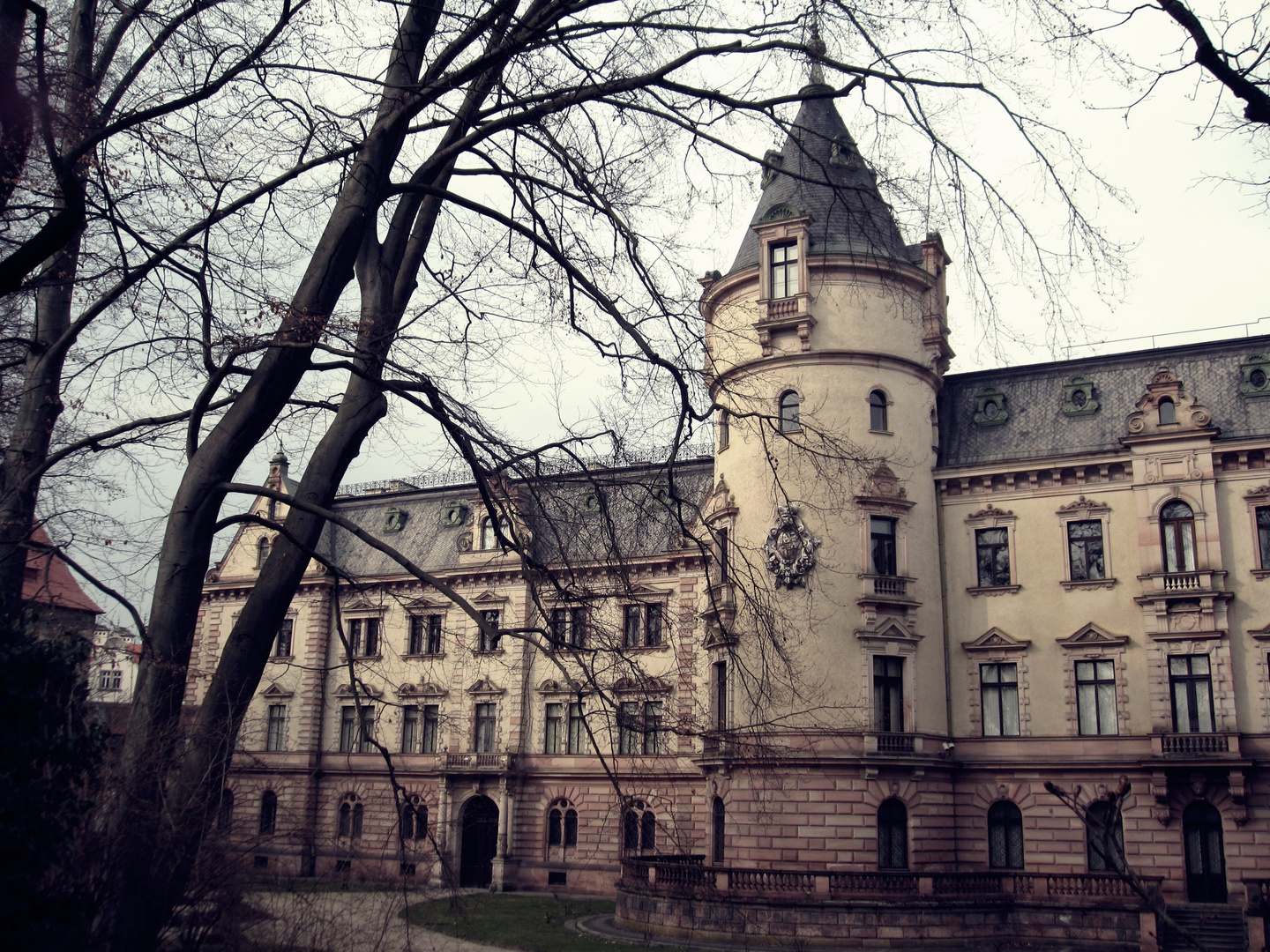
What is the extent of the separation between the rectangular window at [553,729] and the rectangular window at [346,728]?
8863 mm

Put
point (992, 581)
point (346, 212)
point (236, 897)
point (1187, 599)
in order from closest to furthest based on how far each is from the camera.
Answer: point (236, 897)
point (346, 212)
point (1187, 599)
point (992, 581)

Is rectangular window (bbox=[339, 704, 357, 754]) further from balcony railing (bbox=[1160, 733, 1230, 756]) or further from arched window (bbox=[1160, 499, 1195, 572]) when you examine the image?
arched window (bbox=[1160, 499, 1195, 572])

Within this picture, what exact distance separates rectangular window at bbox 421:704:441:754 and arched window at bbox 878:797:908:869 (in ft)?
65.4

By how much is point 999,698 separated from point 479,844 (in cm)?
2058

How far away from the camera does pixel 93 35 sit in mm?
12125

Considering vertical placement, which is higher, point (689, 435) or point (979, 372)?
point (979, 372)

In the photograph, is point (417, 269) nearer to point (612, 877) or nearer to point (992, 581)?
point (992, 581)

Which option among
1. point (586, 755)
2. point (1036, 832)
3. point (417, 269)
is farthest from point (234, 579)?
point (417, 269)

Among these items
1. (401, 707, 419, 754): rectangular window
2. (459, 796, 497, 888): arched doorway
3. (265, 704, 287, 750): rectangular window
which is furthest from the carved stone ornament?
(265, 704, 287, 750): rectangular window

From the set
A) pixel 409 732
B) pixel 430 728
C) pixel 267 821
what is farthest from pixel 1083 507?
pixel 267 821

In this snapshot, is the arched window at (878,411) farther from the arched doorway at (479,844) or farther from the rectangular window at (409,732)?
the rectangular window at (409,732)

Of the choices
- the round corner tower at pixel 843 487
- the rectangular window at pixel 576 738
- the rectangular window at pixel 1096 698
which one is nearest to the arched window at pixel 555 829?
the rectangular window at pixel 576 738

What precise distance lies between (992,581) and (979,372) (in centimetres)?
700

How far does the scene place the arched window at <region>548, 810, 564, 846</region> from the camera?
40.2 m
